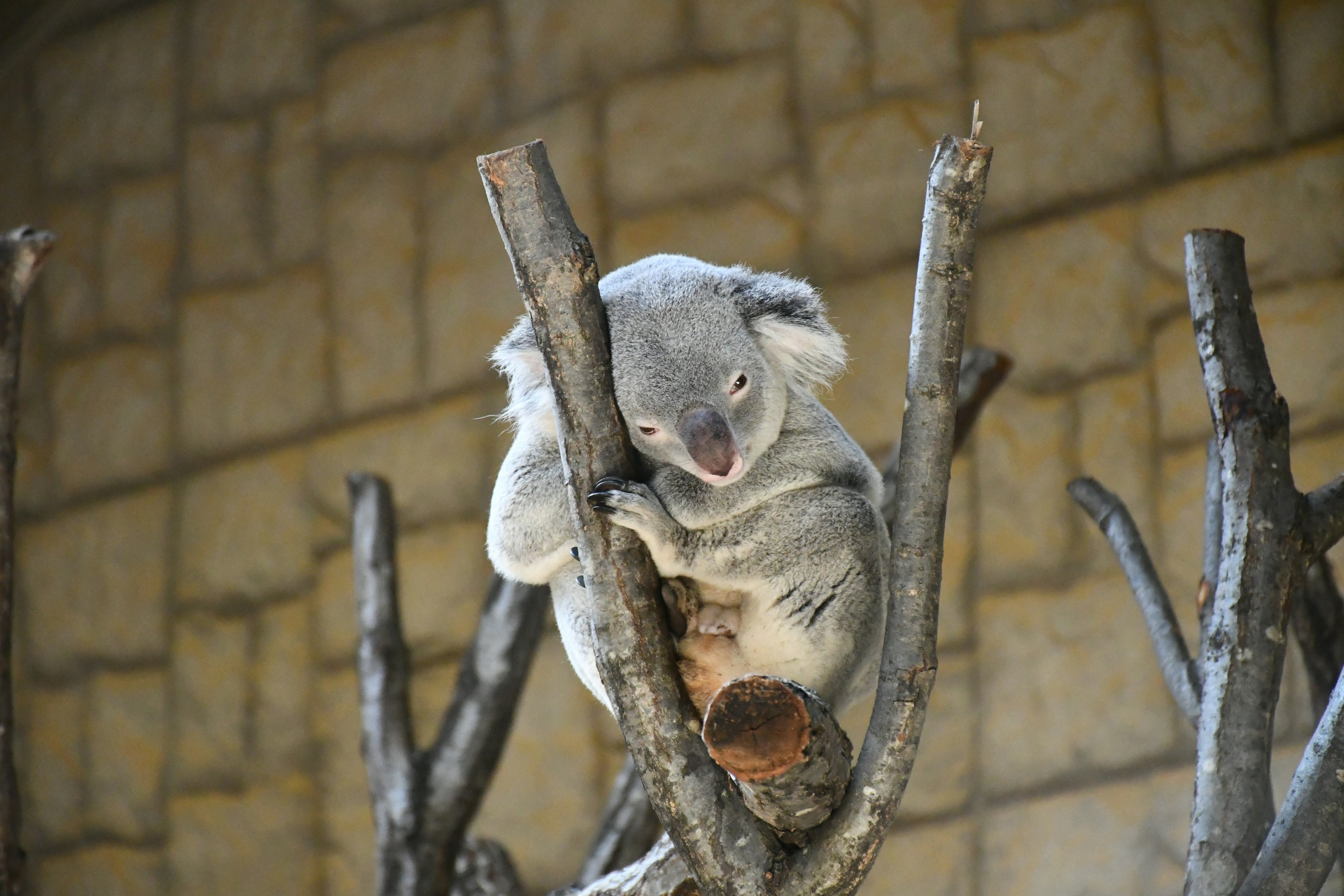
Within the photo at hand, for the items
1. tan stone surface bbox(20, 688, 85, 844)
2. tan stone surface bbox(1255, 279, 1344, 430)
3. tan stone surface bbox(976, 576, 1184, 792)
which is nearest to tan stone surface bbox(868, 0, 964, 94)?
tan stone surface bbox(1255, 279, 1344, 430)

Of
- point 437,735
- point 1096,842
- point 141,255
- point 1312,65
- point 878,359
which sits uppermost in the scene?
point 141,255

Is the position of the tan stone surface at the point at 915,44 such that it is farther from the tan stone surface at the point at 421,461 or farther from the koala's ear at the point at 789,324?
the koala's ear at the point at 789,324

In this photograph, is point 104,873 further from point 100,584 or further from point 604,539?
point 604,539

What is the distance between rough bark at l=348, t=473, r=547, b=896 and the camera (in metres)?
3.14

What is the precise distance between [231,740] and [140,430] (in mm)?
1268

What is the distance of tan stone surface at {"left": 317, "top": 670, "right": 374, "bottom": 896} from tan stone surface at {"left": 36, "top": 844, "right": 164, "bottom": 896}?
73 centimetres

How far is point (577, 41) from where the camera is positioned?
4.87 m

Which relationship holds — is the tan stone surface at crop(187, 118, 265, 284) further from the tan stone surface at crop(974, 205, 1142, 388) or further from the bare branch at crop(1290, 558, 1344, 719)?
the bare branch at crop(1290, 558, 1344, 719)

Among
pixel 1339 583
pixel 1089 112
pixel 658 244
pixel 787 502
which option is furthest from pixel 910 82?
pixel 787 502

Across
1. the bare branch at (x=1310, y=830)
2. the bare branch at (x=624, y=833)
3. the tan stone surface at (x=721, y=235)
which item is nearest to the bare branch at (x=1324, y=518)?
the bare branch at (x=1310, y=830)

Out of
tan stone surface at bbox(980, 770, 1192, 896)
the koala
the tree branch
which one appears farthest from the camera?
tan stone surface at bbox(980, 770, 1192, 896)

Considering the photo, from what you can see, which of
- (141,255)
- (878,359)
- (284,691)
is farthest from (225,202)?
(878,359)

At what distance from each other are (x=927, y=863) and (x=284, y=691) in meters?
2.37

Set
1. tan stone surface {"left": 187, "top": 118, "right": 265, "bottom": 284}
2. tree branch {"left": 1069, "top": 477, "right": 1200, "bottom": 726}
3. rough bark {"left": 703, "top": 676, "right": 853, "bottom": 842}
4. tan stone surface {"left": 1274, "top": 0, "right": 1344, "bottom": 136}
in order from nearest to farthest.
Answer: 1. rough bark {"left": 703, "top": 676, "right": 853, "bottom": 842}
2. tree branch {"left": 1069, "top": 477, "right": 1200, "bottom": 726}
3. tan stone surface {"left": 1274, "top": 0, "right": 1344, "bottom": 136}
4. tan stone surface {"left": 187, "top": 118, "right": 265, "bottom": 284}
